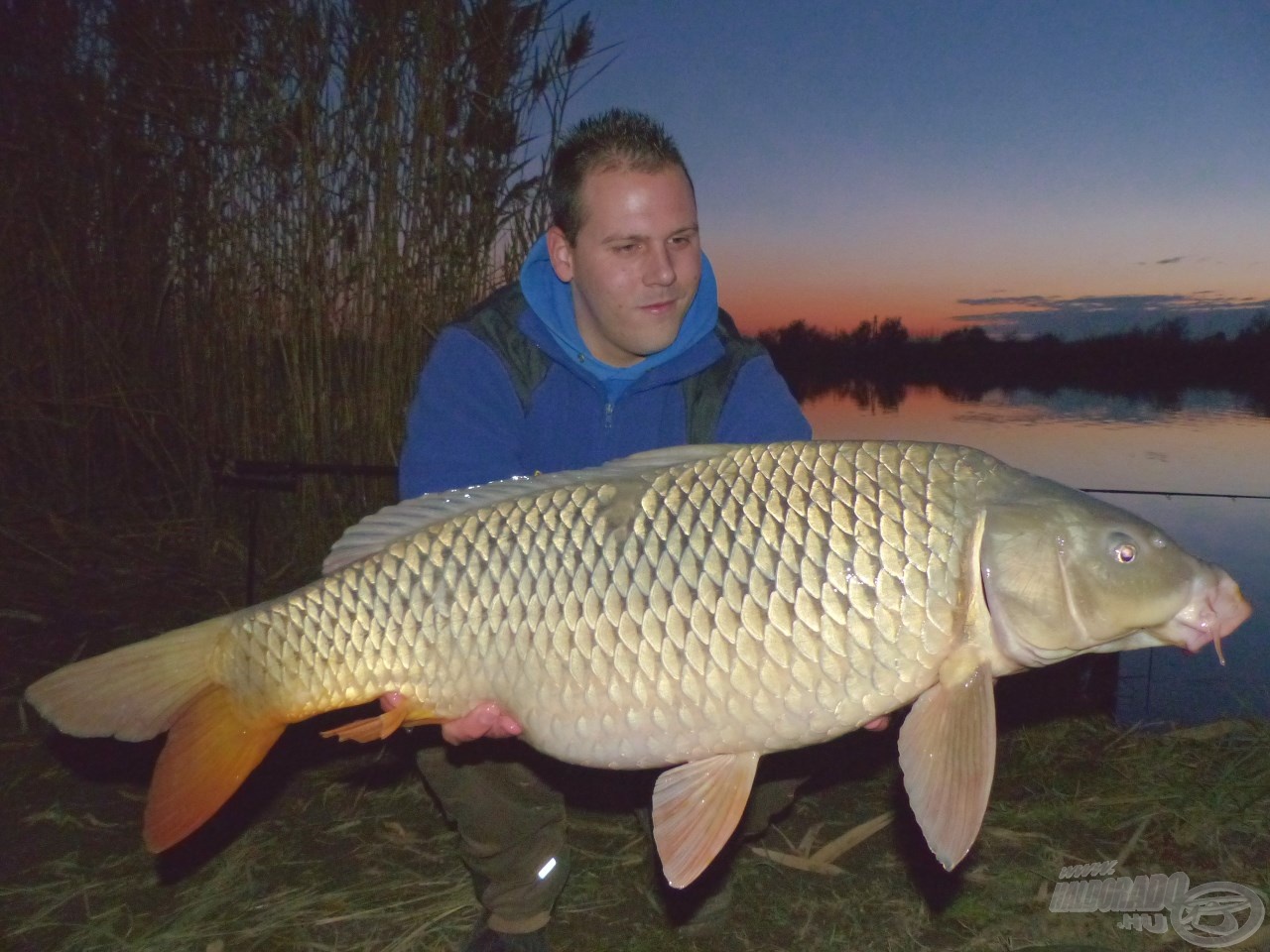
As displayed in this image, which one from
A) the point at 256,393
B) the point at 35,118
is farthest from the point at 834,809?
the point at 35,118

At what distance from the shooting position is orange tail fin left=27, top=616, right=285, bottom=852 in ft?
4.26

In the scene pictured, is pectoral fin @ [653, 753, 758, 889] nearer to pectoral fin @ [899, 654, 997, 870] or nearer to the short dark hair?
pectoral fin @ [899, 654, 997, 870]

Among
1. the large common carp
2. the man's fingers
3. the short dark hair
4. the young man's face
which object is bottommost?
the man's fingers

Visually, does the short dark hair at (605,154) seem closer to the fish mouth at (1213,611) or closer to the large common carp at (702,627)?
the large common carp at (702,627)

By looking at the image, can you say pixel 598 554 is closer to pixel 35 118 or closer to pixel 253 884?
pixel 253 884

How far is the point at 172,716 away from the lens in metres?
1.34

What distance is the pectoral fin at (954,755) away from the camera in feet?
3.80

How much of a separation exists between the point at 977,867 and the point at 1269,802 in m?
0.70

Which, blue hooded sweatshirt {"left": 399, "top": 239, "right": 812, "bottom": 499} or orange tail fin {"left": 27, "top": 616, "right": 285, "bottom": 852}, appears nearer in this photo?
orange tail fin {"left": 27, "top": 616, "right": 285, "bottom": 852}

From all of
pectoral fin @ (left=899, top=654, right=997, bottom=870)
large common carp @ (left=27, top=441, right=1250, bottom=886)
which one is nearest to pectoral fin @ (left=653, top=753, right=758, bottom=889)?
large common carp @ (left=27, top=441, right=1250, bottom=886)

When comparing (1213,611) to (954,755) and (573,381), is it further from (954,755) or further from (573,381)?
(573,381)

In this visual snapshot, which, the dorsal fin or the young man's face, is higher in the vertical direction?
the young man's face

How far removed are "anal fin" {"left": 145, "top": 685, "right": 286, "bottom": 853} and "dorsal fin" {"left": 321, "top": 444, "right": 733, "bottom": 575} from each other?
229mm

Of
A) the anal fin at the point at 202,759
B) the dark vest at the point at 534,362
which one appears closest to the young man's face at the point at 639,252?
the dark vest at the point at 534,362
